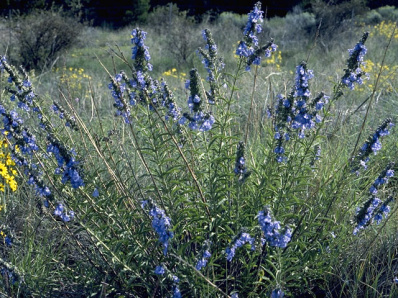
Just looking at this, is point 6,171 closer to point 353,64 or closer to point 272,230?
point 272,230

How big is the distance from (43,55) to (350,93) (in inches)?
398

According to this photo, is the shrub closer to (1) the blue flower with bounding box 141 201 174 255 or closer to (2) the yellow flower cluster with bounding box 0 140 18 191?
(2) the yellow flower cluster with bounding box 0 140 18 191

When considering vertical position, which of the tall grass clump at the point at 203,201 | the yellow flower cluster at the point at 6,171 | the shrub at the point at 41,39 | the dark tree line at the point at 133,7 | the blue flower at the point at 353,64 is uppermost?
the blue flower at the point at 353,64

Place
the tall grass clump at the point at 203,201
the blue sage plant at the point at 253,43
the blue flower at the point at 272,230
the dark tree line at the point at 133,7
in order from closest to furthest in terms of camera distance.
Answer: the blue flower at the point at 272,230 → the tall grass clump at the point at 203,201 → the blue sage plant at the point at 253,43 → the dark tree line at the point at 133,7

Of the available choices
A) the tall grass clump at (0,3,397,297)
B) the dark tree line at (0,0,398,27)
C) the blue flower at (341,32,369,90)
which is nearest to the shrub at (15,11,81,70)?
the tall grass clump at (0,3,397,297)

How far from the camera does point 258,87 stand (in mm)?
7375

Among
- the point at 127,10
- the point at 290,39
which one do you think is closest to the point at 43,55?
the point at 290,39

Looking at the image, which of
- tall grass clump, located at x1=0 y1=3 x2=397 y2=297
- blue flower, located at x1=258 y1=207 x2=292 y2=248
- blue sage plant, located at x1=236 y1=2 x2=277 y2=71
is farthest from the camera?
blue sage plant, located at x1=236 y1=2 x2=277 y2=71

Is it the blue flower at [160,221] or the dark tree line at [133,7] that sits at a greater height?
the blue flower at [160,221]

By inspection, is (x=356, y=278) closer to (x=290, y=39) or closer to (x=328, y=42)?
(x=328, y=42)

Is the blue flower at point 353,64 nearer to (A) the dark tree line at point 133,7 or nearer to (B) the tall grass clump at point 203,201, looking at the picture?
(B) the tall grass clump at point 203,201

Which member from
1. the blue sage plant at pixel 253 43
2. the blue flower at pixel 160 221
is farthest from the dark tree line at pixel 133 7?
the blue flower at pixel 160 221

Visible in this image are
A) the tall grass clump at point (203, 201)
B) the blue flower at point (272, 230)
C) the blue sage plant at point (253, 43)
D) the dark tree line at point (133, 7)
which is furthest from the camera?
the dark tree line at point (133, 7)

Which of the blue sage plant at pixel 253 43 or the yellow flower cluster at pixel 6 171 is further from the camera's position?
the yellow flower cluster at pixel 6 171
